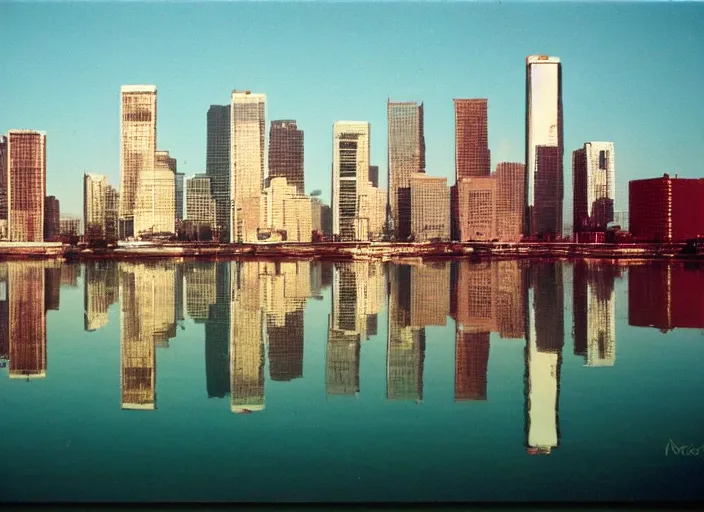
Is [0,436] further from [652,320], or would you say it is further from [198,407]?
[652,320]

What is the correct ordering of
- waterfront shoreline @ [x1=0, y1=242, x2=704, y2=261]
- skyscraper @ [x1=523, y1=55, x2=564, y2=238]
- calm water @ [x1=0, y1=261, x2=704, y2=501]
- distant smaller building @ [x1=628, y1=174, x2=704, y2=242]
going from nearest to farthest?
calm water @ [x1=0, y1=261, x2=704, y2=501], skyscraper @ [x1=523, y1=55, x2=564, y2=238], distant smaller building @ [x1=628, y1=174, x2=704, y2=242], waterfront shoreline @ [x1=0, y1=242, x2=704, y2=261]

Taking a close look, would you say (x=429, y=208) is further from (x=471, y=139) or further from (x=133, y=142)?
(x=133, y=142)

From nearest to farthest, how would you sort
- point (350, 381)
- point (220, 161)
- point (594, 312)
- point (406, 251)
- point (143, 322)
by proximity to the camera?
point (350, 381) < point (143, 322) < point (594, 312) < point (220, 161) < point (406, 251)

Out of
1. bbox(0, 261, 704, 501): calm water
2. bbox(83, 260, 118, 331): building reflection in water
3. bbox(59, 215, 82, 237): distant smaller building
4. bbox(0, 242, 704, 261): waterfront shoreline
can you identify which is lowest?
bbox(0, 261, 704, 501): calm water

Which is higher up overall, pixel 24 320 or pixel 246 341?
pixel 24 320

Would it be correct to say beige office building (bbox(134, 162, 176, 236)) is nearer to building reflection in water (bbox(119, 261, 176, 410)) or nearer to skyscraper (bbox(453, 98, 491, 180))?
building reflection in water (bbox(119, 261, 176, 410))

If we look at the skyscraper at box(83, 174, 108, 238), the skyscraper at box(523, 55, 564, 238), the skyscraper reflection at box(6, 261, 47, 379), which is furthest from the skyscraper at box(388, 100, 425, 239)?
the skyscraper reflection at box(6, 261, 47, 379)

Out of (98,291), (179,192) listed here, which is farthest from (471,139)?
(98,291)
